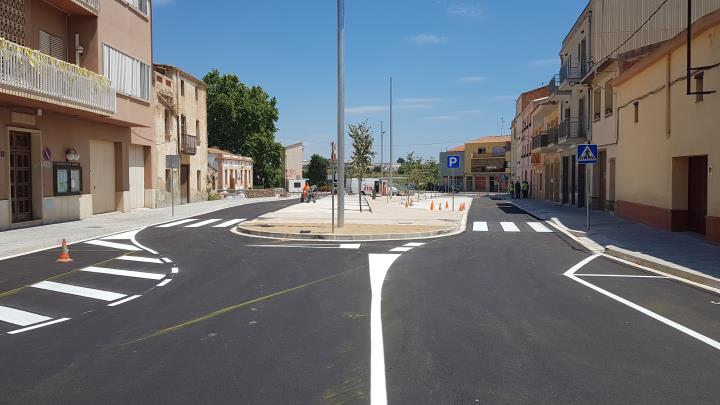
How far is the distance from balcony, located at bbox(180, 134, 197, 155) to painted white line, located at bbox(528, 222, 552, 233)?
2234 centimetres

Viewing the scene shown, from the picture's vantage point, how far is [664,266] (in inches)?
444

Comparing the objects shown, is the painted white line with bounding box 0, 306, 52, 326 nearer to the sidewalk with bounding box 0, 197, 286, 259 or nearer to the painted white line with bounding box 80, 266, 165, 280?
the painted white line with bounding box 80, 266, 165, 280

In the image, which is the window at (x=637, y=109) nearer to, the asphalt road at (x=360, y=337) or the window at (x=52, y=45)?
the asphalt road at (x=360, y=337)

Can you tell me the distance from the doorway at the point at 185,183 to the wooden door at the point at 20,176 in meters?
17.9

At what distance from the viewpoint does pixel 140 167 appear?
30.0 meters

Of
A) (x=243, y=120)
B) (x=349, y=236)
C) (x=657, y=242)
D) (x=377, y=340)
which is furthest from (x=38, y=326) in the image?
(x=243, y=120)

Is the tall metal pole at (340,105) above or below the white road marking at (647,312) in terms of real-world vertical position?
above

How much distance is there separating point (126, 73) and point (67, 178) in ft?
17.0

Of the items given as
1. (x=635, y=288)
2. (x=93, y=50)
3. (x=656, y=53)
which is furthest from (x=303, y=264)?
(x=93, y=50)

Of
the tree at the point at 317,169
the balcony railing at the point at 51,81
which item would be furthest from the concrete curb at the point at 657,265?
the tree at the point at 317,169

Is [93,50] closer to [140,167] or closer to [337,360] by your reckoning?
[140,167]

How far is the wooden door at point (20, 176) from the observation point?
763 inches

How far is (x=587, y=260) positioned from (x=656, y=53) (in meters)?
8.52

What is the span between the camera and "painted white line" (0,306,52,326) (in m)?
7.20
